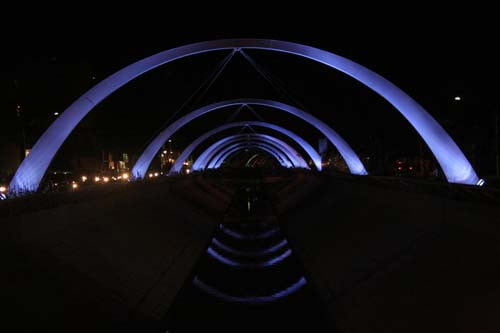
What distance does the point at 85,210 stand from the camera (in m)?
13.2

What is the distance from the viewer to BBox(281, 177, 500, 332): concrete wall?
7.39 m

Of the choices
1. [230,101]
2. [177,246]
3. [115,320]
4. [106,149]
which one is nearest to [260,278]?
[177,246]

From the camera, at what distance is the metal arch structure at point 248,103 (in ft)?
127

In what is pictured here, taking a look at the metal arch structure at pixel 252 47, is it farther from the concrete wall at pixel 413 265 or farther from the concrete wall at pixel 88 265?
the concrete wall at pixel 88 265

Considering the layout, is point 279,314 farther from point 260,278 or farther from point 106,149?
point 106,149

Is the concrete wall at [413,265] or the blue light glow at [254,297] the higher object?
the concrete wall at [413,265]

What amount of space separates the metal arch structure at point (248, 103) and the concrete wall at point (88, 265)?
21.3m

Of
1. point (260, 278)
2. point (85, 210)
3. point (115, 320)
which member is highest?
point (85, 210)

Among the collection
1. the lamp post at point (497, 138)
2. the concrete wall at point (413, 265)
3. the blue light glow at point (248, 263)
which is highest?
the lamp post at point (497, 138)

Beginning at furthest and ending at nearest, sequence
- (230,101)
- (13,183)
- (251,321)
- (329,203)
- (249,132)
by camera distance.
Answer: (249,132)
(230,101)
(329,203)
(13,183)
(251,321)

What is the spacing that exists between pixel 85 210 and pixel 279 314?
6.02 metres

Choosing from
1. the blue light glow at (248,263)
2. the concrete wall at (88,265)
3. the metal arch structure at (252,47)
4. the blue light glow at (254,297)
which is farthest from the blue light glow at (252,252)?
the metal arch structure at (252,47)

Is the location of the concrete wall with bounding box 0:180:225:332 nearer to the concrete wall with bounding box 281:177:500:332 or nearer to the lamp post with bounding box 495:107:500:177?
the concrete wall with bounding box 281:177:500:332

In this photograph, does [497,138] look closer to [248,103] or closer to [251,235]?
[251,235]
